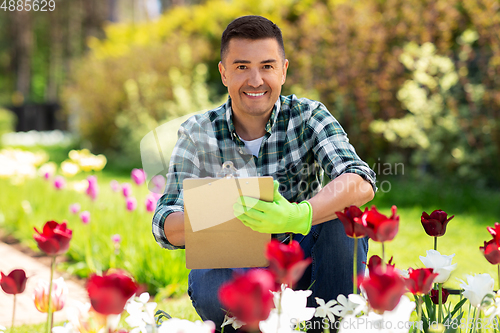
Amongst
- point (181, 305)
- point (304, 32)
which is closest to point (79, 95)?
point (304, 32)

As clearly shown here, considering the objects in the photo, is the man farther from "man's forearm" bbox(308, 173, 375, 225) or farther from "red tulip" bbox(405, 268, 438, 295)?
"red tulip" bbox(405, 268, 438, 295)

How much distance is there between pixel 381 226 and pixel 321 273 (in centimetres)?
66

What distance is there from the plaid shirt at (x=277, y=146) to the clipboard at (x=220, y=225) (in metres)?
0.35

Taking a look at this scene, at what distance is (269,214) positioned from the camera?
1.15 meters

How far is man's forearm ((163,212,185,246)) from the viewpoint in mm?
1320

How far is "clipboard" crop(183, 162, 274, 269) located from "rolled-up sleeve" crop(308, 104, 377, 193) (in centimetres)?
40

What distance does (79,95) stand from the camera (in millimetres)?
8617

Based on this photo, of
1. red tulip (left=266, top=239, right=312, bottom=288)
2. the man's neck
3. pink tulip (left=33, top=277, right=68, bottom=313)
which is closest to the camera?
red tulip (left=266, top=239, right=312, bottom=288)

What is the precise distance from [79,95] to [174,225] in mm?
8095

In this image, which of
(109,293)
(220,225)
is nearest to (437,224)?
(220,225)

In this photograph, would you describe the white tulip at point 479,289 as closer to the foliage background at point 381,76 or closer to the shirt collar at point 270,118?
the shirt collar at point 270,118

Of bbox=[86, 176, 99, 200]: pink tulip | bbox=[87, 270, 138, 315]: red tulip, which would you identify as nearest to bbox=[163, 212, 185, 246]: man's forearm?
bbox=[87, 270, 138, 315]: red tulip

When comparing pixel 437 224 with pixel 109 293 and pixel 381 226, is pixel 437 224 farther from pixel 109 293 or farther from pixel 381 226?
pixel 109 293

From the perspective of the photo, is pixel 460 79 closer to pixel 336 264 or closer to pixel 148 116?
pixel 336 264
